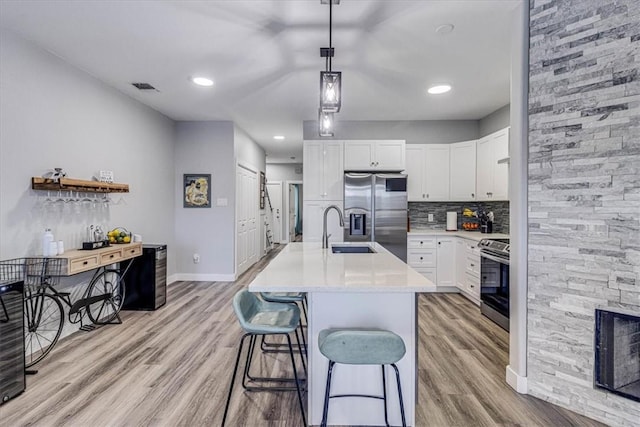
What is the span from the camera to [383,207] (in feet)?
14.5

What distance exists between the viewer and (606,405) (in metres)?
1.87

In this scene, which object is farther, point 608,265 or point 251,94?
point 251,94

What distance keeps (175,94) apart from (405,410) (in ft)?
13.2

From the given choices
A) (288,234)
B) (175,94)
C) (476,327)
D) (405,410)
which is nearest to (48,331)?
(175,94)

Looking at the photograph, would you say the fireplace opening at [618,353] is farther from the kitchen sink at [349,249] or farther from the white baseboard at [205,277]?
the white baseboard at [205,277]

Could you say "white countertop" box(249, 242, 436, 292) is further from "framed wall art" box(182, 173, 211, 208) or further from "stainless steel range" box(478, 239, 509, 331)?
"framed wall art" box(182, 173, 211, 208)

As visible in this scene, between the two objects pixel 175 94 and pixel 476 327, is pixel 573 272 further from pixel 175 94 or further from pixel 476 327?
pixel 175 94

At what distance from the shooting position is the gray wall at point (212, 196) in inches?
204

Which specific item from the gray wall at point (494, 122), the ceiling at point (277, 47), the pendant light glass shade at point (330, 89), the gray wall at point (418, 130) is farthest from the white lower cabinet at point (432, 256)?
the pendant light glass shade at point (330, 89)

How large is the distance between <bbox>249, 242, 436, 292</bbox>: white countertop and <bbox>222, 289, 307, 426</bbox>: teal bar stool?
0.25m

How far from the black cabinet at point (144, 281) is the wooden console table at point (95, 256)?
0.75 ft

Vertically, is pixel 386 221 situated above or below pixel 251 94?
below

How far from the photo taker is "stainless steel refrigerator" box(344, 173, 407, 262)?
4391 millimetres

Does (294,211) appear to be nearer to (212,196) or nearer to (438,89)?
(212,196)
